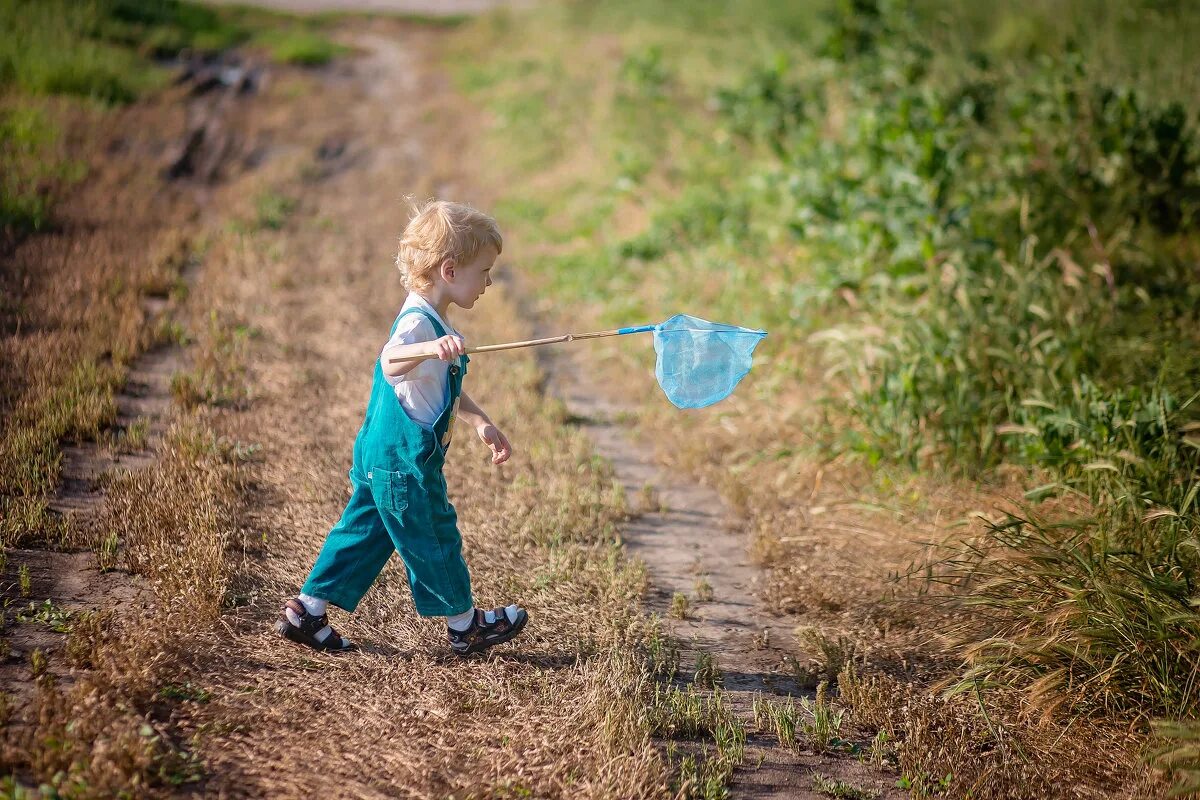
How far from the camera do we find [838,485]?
5316mm

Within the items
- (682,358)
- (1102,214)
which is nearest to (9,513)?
(682,358)

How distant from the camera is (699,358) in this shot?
3.60 metres

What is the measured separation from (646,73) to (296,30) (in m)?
9.16

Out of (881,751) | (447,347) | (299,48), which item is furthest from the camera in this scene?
(299,48)

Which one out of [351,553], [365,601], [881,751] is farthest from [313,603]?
[881,751]

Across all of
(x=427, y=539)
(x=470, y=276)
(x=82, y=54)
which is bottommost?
(x=427, y=539)

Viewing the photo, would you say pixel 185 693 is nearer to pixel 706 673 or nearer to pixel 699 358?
pixel 706 673

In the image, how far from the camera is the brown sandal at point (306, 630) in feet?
11.6

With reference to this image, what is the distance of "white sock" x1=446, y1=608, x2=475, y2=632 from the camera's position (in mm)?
3648

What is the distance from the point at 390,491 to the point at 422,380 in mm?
400

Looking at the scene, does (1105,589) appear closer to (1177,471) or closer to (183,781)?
(1177,471)

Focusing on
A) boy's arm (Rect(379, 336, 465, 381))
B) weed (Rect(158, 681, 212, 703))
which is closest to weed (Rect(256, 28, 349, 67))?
boy's arm (Rect(379, 336, 465, 381))

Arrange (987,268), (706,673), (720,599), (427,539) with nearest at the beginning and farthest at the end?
(427,539)
(706,673)
(720,599)
(987,268)

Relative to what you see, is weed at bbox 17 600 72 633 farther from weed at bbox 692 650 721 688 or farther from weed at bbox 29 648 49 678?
weed at bbox 692 650 721 688
